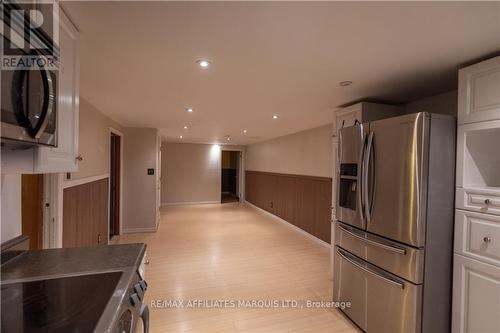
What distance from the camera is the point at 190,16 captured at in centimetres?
121

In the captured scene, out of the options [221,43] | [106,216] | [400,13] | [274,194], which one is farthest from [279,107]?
[274,194]

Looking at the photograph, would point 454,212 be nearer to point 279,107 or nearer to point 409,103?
point 409,103

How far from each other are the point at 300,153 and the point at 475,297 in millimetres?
3862

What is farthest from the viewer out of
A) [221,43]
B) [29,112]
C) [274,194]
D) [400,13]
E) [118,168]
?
[274,194]

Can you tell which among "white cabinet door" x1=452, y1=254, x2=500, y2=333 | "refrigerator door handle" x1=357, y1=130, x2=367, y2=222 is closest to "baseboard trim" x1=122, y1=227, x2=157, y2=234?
"refrigerator door handle" x1=357, y1=130, x2=367, y2=222

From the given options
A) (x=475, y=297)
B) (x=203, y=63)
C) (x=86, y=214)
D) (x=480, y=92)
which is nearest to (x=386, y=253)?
(x=475, y=297)

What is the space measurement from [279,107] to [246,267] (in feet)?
7.35

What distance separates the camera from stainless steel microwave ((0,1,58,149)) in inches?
29.6

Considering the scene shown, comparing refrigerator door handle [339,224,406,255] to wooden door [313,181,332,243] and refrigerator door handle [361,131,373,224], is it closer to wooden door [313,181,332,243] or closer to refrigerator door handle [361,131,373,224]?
refrigerator door handle [361,131,373,224]

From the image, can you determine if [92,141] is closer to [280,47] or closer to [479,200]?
[280,47]

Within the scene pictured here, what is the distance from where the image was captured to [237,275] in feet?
10.2

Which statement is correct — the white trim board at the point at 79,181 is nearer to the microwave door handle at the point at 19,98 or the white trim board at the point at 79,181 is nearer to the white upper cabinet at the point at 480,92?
the microwave door handle at the point at 19,98

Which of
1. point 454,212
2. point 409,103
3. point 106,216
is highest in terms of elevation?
point 409,103

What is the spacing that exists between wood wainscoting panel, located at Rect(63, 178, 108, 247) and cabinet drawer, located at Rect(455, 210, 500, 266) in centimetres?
341
